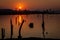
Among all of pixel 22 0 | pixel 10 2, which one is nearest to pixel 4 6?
pixel 10 2

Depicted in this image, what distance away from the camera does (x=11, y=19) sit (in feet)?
4.75

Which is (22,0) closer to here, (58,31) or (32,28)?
(32,28)

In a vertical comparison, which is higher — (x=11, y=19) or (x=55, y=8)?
(x=55, y=8)

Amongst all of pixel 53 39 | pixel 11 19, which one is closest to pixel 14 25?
pixel 11 19

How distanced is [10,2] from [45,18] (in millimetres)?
420

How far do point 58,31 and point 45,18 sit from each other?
203 mm

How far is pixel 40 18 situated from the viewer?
1447 mm

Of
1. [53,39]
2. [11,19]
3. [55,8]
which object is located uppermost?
[55,8]

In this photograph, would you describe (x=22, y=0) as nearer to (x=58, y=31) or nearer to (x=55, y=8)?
(x=55, y=8)

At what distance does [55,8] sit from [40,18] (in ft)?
0.65

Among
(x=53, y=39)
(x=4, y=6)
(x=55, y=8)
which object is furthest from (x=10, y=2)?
(x=53, y=39)

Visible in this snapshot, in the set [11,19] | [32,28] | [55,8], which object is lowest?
[32,28]

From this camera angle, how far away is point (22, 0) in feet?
4.70

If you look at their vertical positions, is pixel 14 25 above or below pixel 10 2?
below
